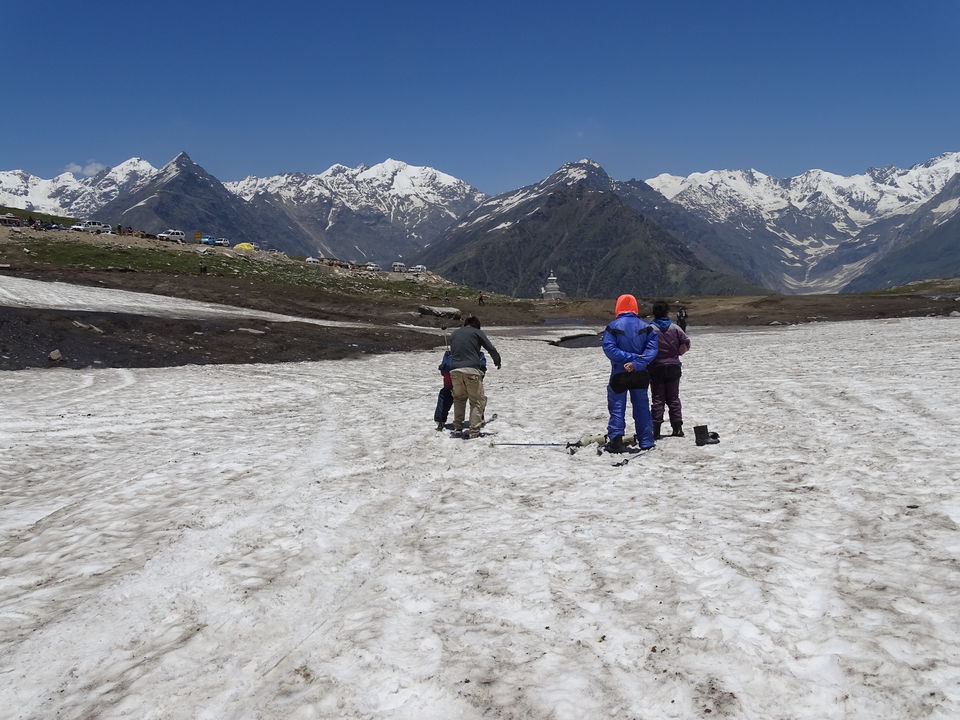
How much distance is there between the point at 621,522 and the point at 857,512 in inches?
121

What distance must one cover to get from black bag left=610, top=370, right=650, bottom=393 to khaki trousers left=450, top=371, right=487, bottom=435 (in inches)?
145

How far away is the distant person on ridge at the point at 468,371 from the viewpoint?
14.0 m

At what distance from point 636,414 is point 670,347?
1.87 m

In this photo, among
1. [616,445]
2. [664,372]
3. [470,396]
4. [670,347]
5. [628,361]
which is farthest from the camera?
[470,396]

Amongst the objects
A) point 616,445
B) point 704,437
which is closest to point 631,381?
point 616,445

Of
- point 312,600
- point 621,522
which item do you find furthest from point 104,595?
point 621,522

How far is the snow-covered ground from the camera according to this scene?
467 cm

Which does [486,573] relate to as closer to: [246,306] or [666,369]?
[666,369]

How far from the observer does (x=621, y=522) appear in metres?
8.06

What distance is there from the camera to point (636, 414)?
12.1 metres

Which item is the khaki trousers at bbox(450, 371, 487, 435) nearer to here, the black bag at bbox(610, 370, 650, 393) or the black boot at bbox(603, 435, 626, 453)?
the black boot at bbox(603, 435, 626, 453)

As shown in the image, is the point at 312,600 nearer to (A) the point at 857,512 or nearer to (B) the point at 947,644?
(B) the point at 947,644

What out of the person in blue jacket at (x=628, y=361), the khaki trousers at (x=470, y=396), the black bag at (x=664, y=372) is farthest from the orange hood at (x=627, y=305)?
the khaki trousers at (x=470, y=396)

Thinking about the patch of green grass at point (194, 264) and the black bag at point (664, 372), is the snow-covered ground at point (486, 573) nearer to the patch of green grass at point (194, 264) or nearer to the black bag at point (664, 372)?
the black bag at point (664, 372)
